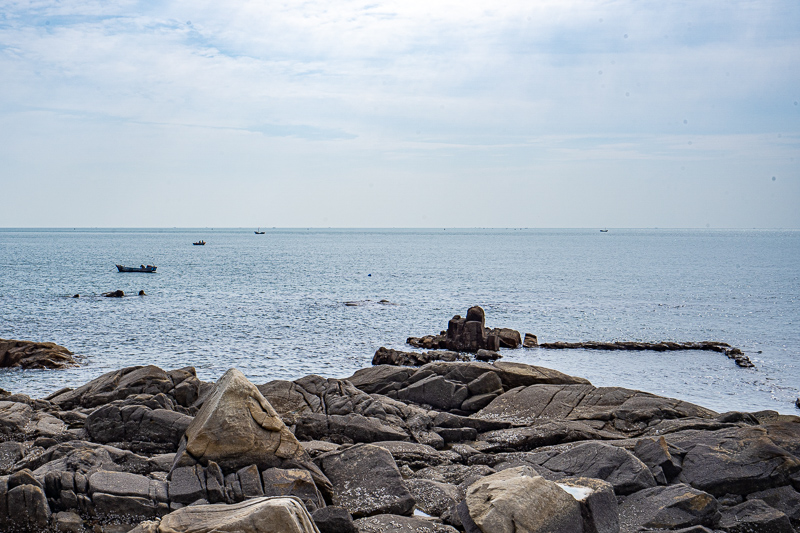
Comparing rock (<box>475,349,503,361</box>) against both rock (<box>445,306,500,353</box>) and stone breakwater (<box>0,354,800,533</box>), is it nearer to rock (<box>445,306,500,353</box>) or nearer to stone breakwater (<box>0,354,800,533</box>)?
rock (<box>445,306,500,353</box>)

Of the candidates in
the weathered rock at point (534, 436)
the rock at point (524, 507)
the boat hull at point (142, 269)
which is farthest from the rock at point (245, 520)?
the boat hull at point (142, 269)

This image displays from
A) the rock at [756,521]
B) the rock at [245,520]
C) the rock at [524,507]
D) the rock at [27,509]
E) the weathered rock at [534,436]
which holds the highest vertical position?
the rock at [245,520]

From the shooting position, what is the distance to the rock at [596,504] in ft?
39.0

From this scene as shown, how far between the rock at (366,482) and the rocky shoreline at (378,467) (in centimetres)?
4

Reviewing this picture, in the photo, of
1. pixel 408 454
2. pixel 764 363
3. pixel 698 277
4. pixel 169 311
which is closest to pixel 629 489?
pixel 408 454

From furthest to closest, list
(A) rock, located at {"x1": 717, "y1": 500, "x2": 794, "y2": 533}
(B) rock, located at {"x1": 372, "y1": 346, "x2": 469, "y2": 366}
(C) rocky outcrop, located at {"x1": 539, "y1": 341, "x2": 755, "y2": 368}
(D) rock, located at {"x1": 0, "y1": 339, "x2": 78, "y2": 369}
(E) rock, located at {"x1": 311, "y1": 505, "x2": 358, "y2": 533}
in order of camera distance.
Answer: (C) rocky outcrop, located at {"x1": 539, "y1": 341, "x2": 755, "y2": 368}
(B) rock, located at {"x1": 372, "y1": 346, "x2": 469, "y2": 366}
(D) rock, located at {"x1": 0, "y1": 339, "x2": 78, "y2": 369}
(A) rock, located at {"x1": 717, "y1": 500, "x2": 794, "y2": 533}
(E) rock, located at {"x1": 311, "y1": 505, "x2": 358, "y2": 533}

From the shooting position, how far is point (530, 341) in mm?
44312

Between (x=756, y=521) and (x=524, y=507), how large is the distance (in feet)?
17.3

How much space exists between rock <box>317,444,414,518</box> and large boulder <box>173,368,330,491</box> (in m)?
0.60

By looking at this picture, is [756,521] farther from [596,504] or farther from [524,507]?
[524,507]

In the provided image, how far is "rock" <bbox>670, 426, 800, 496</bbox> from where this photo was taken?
14328 millimetres

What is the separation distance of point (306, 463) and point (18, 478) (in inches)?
227

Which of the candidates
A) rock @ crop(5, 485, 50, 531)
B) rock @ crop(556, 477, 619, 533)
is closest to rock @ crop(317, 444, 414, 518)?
rock @ crop(556, 477, 619, 533)

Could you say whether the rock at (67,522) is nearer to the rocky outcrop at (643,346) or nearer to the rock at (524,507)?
the rock at (524,507)
